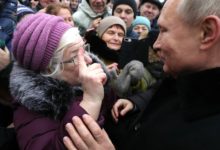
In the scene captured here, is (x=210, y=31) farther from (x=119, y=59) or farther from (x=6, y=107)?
(x=119, y=59)

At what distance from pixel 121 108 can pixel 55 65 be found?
0.37m

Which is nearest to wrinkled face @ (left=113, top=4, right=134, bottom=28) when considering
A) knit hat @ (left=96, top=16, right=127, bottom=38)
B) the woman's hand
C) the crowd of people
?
knit hat @ (left=96, top=16, right=127, bottom=38)

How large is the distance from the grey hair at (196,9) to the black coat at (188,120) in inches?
6.6

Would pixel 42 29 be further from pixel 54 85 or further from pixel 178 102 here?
pixel 178 102

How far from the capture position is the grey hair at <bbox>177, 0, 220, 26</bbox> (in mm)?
1098

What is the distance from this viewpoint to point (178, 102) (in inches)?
50.9

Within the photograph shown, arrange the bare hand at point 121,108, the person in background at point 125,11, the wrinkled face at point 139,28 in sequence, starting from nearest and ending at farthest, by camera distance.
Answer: the bare hand at point 121,108, the person in background at point 125,11, the wrinkled face at point 139,28

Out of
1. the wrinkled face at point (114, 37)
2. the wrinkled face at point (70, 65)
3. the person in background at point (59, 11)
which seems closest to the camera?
the wrinkled face at point (70, 65)

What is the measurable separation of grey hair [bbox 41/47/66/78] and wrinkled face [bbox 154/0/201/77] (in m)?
0.59

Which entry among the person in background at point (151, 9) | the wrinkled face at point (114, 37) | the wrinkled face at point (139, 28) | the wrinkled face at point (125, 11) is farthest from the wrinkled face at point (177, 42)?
the person in background at point (151, 9)

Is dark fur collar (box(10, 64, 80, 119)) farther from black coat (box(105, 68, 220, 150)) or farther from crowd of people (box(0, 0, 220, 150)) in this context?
black coat (box(105, 68, 220, 150))

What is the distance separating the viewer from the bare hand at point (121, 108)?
161 centimetres

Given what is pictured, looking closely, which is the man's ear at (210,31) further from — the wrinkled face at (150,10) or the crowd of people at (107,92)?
the wrinkled face at (150,10)

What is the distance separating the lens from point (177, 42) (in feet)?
3.93
